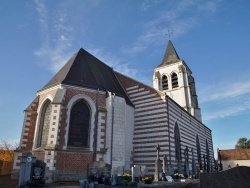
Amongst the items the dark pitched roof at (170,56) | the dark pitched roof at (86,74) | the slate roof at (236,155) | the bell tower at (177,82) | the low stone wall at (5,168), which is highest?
the dark pitched roof at (170,56)

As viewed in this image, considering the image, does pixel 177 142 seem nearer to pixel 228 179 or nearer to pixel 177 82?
pixel 228 179

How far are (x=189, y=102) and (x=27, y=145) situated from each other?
20.6m

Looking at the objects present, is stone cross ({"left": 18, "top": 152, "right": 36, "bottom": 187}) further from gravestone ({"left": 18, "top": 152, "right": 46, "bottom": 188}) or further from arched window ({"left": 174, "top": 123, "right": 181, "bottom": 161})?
arched window ({"left": 174, "top": 123, "right": 181, "bottom": 161})

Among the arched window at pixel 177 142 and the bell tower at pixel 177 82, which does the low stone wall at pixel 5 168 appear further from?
the bell tower at pixel 177 82

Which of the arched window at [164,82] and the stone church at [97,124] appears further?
the arched window at [164,82]

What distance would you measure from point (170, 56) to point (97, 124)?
71.6 ft

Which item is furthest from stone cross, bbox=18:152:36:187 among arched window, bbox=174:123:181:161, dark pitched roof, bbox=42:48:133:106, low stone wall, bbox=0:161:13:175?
low stone wall, bbox=0:161:13:175

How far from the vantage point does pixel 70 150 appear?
1298 cm

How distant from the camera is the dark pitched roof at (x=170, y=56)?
31459 mm

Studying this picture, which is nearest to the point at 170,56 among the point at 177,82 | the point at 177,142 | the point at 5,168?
the point at 177,82

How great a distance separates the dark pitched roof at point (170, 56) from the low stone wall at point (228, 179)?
2454cm

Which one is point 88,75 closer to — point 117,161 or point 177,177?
point 117,161

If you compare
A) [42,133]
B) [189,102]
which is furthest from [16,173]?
[189,102]

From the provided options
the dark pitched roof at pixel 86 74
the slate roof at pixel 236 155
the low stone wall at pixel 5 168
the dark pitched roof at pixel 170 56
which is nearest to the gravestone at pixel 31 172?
the dark pitched roof at pixel 86 74
